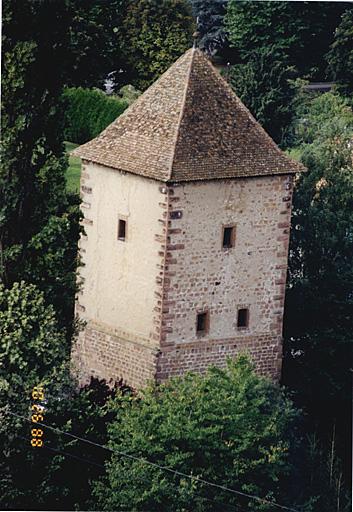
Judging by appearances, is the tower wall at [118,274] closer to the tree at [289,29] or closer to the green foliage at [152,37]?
the green foliage at [152,37]

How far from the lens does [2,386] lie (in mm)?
38188

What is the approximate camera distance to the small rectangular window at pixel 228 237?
130 ft

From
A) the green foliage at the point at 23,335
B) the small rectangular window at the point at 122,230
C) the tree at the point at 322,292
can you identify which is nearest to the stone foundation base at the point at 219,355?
the tree at the point at 322,292

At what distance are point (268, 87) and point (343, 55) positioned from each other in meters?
1.69

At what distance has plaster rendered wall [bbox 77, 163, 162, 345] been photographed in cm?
3938

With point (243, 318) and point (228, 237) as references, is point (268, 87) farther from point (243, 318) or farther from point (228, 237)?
point (243, 318)

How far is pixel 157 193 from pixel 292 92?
19.2 ft

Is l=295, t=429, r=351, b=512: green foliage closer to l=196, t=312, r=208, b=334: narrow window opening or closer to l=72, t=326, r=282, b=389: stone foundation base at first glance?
l=72, t=326, r=282, b=389: stone foundation base

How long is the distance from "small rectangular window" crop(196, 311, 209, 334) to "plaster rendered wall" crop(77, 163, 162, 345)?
73 centimetres

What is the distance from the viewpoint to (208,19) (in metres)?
41.4

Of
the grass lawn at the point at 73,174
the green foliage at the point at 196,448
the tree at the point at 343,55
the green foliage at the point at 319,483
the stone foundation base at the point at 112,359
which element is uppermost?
the tree at the point at 343,55

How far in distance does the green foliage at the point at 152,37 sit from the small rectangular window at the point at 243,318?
3.70 m
